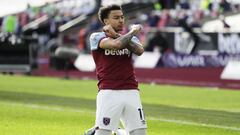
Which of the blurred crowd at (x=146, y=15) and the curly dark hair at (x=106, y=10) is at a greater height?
the curly dark hair at (x=106, y=10)

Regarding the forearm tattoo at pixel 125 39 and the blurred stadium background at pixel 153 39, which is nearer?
the forearm tattoo at pixel 125 39

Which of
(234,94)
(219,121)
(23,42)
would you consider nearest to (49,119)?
(219,121)

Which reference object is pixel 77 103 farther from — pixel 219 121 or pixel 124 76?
pixel 124 76

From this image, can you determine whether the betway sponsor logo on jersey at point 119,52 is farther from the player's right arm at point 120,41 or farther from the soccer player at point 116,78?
the player's right arm at point 120,41

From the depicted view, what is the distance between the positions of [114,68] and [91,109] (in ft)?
27.5

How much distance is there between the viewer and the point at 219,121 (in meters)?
15.1

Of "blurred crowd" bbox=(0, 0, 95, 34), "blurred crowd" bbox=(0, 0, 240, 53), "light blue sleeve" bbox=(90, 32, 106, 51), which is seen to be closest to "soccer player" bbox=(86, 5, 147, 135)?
"light blue sleeve" bbox=(90, 32, 106, 51)

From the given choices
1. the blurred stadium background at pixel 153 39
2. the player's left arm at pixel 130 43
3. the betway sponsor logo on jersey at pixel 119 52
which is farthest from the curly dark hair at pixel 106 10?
the blurred stadium background at pixel 153 39

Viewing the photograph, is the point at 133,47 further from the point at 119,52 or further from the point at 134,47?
the point at 119,52

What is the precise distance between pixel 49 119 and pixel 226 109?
5030mm

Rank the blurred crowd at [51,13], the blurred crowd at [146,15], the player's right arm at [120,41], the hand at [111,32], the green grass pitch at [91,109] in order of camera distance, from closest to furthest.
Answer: the player's right arm at [120,41], the hand at [111,32], the green grass pitch at [91,109], the blurred crowd at [146,15], the blurred crowd at [51,13]

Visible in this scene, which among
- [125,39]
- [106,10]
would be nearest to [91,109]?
[106,10]

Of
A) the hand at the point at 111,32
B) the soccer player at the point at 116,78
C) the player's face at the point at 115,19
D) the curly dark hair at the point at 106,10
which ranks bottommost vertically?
the soccer player at the point at 116,78

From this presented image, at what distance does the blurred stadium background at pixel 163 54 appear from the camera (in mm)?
19891
